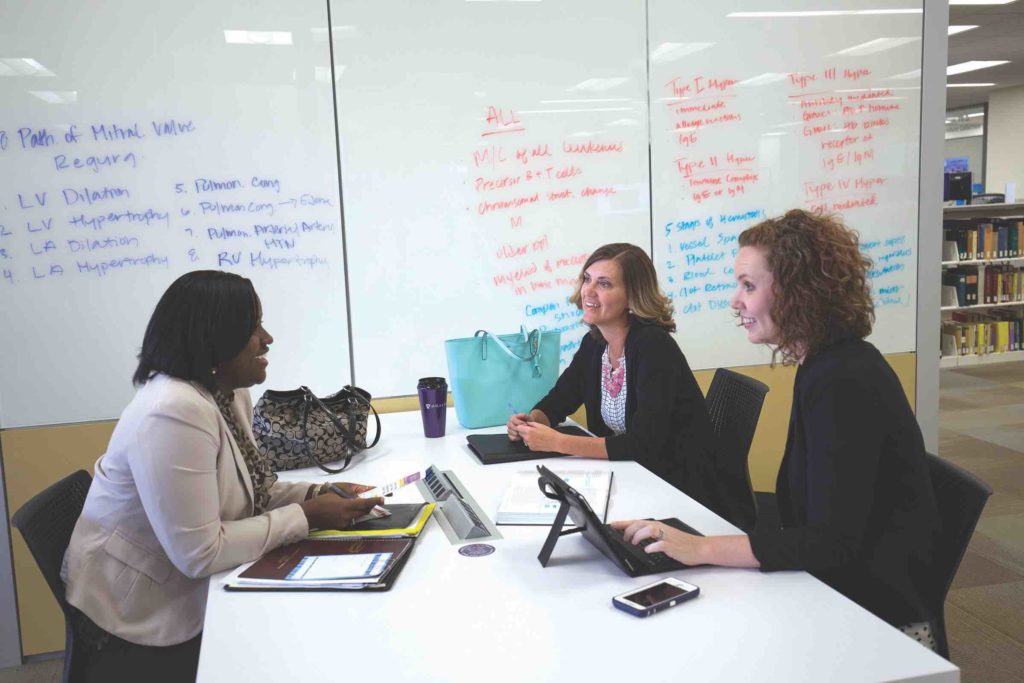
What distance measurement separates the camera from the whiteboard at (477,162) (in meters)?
3.12

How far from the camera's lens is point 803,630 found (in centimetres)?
125

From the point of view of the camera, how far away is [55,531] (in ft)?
5.70

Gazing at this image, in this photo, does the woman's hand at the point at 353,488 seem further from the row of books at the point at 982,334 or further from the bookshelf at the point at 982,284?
the row of books at the point at 982,334

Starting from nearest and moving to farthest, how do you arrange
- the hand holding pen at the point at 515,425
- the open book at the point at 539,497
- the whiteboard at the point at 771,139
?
the open book at the point at 539,497
the hand holding pen at the point at 515,425
the whiteboard at the point at 771,139

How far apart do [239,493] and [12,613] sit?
72.6 inches

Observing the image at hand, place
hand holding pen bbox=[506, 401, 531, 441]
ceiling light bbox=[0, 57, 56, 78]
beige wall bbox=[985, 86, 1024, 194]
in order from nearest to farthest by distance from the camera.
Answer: hand holding pen bbox=[506, 401, 531, 441]
ceiling light bbox=[0, 57, 56, 78]
beige wall bbox=[985, 86, 1024, 194]

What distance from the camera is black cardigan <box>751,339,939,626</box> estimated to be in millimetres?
1439

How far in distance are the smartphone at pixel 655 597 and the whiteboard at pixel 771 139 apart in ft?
7.31

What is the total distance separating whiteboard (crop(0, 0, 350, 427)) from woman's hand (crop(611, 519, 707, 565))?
1.96 meters

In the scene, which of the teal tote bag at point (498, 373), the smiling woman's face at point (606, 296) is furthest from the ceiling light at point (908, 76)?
the teal tote bag at point (498, 373)

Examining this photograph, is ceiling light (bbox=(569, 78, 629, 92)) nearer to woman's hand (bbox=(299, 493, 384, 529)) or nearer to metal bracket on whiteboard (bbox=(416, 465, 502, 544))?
metal bracket on whiteboard (bbox=(416, 465, 502, 544))

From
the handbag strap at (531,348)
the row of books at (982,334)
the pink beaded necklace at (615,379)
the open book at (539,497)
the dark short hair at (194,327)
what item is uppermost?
the dark short hair at (194,327)

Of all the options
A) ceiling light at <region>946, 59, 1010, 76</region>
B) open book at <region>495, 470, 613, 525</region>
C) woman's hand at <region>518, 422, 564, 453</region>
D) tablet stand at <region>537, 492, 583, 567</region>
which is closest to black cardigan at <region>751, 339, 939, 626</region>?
tablet stand at <region>537, 492, 583, 567</region>

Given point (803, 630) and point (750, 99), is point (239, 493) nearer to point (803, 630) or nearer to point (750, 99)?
point (803, 630)
